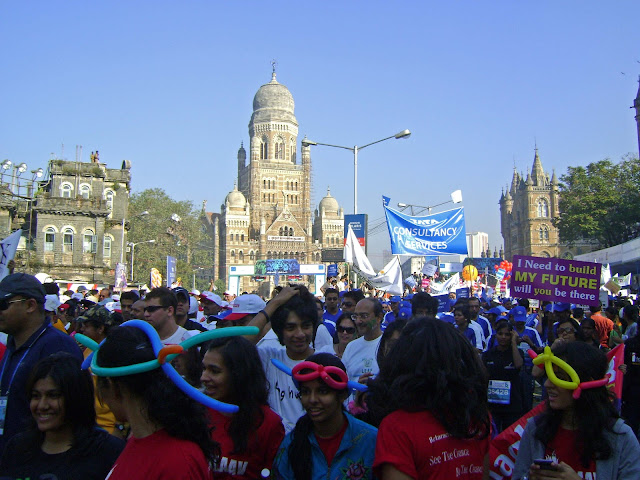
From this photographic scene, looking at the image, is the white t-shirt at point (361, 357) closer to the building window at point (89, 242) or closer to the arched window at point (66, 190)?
the building window at point (89, 242)

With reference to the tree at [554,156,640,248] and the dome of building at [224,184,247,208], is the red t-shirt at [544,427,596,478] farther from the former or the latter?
the dome of building at [224,184,247,208]

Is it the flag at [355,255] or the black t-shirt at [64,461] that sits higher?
the flag at [355,255]

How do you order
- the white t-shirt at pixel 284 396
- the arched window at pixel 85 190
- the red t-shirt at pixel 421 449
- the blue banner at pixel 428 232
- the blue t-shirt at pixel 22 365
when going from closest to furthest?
the red t-shirt at pixel 421 449 < the blue t-shirt at pixel 22 365 < the white t-shirt at pixel 284 396 < the blue banner at pixel 428 232 < the arched window at pixel 85 190

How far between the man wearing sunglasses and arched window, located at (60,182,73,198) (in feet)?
132

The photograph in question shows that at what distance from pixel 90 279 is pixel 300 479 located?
38.8m

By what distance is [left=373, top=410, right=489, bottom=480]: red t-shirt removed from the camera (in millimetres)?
2301

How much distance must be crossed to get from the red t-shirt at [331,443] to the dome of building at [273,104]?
9721 centimetres

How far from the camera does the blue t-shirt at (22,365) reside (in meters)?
3.38

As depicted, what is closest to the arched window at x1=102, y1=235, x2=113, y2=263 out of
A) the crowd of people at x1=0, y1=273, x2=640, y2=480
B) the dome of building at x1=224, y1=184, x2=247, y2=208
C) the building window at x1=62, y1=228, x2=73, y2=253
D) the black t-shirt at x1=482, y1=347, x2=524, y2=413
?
the building window at x1=62, y1=228, x2=73, y2=253

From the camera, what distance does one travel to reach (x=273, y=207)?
313 ft

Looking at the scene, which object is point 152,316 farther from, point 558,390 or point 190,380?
point 558,390

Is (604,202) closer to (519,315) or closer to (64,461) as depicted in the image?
(519,315)

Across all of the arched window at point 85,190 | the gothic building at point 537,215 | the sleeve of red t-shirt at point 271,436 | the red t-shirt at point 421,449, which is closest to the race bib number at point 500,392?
the sleeve of red t-shirt at point 271,436

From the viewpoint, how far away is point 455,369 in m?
2.48
